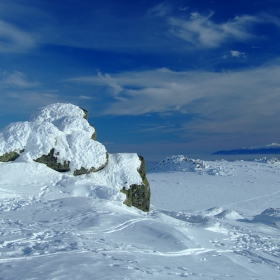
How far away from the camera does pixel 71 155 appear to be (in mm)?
12445

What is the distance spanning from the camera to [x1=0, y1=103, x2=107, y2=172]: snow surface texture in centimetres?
1220

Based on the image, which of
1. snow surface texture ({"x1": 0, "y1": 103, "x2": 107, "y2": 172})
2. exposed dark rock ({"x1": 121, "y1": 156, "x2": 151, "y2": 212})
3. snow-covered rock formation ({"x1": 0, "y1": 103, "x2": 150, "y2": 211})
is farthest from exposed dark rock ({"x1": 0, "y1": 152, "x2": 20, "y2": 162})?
exposed dark rock ({"x1": 121, "y1": 156, "x2": 151, "y2": 212})

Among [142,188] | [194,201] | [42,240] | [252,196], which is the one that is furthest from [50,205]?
[252,196]

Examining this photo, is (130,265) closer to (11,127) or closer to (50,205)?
(50,205)

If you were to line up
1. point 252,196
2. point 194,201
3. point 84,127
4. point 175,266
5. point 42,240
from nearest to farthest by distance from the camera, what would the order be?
1. point 175,266
2. point 42,240
3. point 84,127
4. point 194,201
5. point 252,196

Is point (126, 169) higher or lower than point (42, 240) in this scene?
higher

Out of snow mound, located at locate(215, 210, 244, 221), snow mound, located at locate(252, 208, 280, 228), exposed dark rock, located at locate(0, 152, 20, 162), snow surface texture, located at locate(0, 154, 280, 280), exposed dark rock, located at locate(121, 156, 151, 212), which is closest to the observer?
snow surface texture, located at locate(0, 154, 280, 280)

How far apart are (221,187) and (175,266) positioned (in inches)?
706

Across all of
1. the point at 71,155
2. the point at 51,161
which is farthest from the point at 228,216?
the point at 51,161

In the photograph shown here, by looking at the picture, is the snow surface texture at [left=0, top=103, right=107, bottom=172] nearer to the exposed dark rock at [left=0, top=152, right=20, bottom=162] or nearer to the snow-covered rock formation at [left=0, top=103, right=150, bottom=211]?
the snow-covered rock formation at [left=0, top=103, right=150, bottom=211]

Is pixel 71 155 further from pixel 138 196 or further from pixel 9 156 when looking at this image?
pixel 138 196

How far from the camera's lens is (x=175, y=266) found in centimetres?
546

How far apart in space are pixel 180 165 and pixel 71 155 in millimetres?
18592

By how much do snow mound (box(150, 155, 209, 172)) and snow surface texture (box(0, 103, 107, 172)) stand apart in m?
16.7
